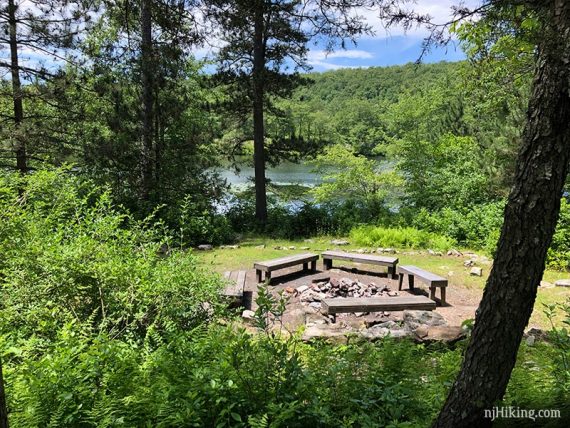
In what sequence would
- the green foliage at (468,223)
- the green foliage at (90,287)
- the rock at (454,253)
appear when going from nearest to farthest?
the green foliage at (90,287)
the rock at (454,253)
the green foliage at (468,223)

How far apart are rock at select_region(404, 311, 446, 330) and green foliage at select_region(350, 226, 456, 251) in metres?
4.65

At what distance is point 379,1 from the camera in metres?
2.46

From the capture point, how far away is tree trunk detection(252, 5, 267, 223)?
450 inches

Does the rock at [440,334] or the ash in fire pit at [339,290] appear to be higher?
the rock at [440,334]

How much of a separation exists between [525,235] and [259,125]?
36.5 ft

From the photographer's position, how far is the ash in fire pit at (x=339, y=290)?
6.89 m

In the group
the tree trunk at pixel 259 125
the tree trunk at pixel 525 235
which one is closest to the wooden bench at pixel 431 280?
the tree trunk at pixel 525 235

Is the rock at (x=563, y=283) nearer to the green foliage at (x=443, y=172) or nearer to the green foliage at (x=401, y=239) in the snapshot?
the green foliage at (x=401, y=239)

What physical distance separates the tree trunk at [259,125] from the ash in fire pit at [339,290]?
17.7 ft

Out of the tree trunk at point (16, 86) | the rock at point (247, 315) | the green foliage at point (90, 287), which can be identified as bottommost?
the rock at point (247, 315)

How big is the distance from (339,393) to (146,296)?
2.16 metres

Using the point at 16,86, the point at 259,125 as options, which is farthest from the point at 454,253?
the point at 16,86

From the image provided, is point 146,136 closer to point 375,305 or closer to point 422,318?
point 375,305

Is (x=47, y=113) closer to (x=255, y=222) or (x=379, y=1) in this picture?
(x=255, y=222)
